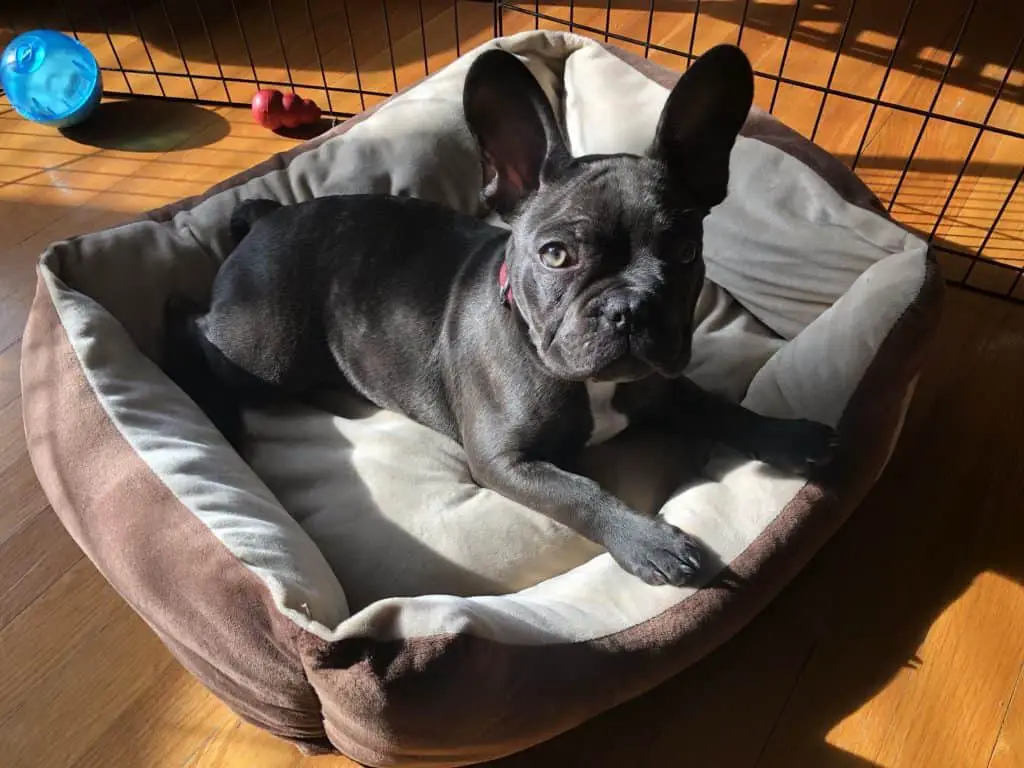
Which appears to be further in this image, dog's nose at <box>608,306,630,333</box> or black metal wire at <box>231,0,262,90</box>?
black metal wire at <box>231,0,262,90</box>

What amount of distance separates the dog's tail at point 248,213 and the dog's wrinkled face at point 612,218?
0.85 metres

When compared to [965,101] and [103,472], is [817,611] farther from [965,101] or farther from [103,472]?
[965,101]

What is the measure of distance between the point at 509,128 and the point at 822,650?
126cm

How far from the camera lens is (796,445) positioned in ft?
6.16

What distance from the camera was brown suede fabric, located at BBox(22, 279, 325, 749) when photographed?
1.56 meters

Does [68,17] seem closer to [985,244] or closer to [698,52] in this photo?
[698,52]

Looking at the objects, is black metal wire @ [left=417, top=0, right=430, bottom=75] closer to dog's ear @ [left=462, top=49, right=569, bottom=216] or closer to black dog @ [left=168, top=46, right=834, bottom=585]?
black dog @ [left=168, top=46, right=834, bottom=585]

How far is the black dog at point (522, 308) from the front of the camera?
165cm

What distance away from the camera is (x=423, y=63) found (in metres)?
3.71

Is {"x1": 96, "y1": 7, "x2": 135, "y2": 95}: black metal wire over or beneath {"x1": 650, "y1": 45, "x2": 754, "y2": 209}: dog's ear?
beneath

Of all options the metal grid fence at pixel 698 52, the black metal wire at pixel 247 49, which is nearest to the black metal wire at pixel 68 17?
the metal grid fence at pixel 698 52

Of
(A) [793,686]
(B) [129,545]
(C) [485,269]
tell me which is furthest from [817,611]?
(B) [129,545]

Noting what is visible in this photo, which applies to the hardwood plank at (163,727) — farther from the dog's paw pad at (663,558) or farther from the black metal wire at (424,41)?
the black metal wire at (424,41)

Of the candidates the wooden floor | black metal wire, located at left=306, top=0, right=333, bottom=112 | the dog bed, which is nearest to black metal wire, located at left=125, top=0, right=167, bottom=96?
black metal wire, located at left=306, top=0, right=333, bottom=112
